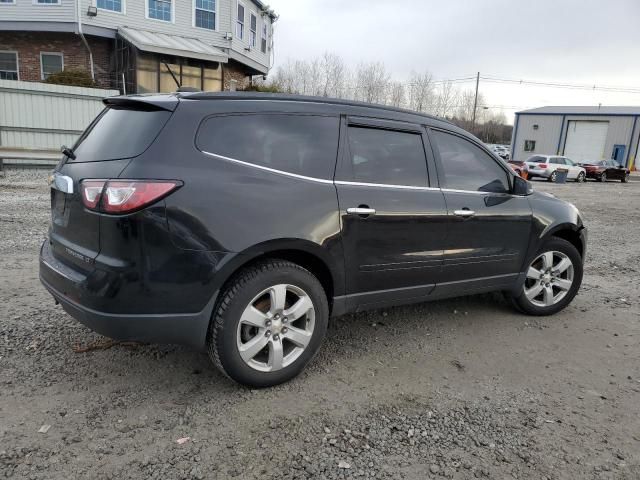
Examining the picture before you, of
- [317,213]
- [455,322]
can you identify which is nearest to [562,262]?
[455,322]

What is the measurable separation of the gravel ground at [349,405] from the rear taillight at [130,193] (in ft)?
3.86

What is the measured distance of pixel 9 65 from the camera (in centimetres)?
2134

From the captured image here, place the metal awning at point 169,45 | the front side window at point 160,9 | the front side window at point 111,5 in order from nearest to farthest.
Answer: the metal awning at point 169,45, the front side window at point 111,5, the front side window at point 160,9

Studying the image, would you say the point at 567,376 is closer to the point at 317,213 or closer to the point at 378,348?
the point at 378,348

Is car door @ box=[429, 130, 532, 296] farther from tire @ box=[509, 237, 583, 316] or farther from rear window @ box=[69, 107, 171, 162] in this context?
rear window @ box=[69, 107, 171, 162]

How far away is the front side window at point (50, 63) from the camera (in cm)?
2112

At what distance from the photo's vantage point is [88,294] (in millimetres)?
2779

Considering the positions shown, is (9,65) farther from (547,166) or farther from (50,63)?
(547,166)

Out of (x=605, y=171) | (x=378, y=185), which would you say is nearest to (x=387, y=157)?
(x=378, y=185)

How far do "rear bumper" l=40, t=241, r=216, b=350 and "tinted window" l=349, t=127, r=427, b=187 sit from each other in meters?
1.39

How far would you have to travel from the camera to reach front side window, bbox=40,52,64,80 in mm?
21125

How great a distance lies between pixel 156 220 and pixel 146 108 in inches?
31.0

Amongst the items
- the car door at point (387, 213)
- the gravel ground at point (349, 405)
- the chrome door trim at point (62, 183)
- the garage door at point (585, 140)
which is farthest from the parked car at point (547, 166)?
the chrome door trim at point (62, 183)

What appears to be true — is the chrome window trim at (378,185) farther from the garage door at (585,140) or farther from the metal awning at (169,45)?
the garage door at (585,140)
